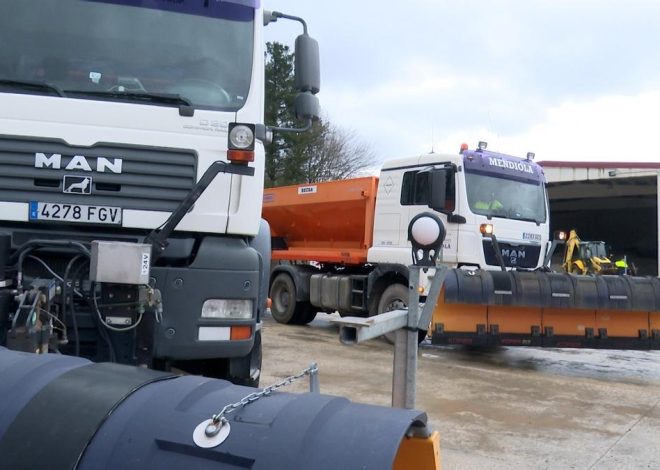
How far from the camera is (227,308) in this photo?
12.6 ft

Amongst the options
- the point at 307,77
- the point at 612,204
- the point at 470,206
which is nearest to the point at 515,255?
the point at 470,206

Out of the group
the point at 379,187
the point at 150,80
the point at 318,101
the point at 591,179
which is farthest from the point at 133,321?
the point at 591,179

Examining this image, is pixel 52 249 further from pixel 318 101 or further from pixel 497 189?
pixel 497 189

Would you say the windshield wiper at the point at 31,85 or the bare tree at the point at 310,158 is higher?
the bare tree at the point at 310,158

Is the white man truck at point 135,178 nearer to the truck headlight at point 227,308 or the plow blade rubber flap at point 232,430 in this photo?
the truck headlight at point 227,308

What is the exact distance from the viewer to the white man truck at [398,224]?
9281mm

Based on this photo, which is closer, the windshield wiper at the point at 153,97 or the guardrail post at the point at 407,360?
the guardrail post at the point at 407,360

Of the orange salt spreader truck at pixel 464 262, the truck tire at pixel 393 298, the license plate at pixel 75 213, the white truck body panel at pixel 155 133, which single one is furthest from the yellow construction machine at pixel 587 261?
the license plate at pixel 75 213

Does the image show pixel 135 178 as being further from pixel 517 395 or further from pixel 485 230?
pixel 485 230

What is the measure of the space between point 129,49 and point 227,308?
175 cm

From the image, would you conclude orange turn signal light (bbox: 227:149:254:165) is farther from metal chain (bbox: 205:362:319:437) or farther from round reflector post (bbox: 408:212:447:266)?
metal chain (bbox: 205:362:319:437)

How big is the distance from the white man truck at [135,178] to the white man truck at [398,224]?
445 centimetres

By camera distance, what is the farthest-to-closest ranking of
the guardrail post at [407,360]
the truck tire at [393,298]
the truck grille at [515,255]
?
the truck tire at [393,298], the truck grille at [515,255], the guardrail post at [407,360]

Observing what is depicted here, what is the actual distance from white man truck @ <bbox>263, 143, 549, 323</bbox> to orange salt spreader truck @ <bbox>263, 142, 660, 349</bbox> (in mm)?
18
